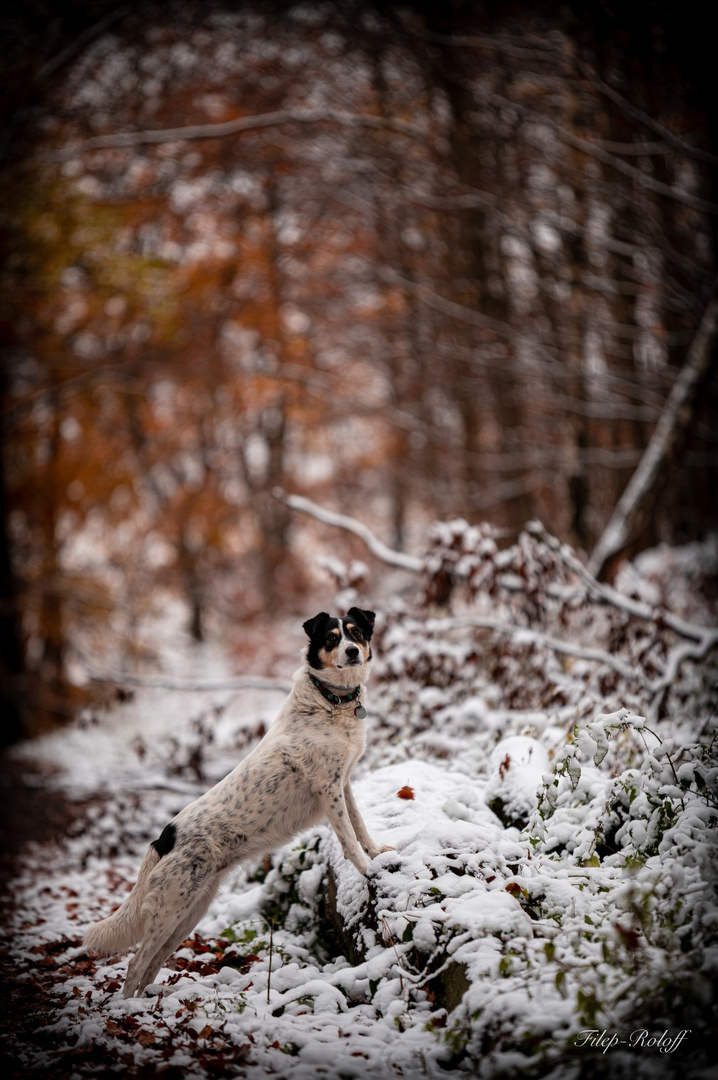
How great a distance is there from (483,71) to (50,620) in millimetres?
10871

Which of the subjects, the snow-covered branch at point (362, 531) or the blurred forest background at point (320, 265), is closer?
the snow-covered branch at point (362, 531)

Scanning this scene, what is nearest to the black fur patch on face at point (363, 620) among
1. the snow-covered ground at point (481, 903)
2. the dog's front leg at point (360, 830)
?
the dog's front leg at point (360, 830)

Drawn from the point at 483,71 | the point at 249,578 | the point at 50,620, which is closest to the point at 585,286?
the point at 483,71

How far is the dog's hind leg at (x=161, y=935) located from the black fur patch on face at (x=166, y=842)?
0.84ft

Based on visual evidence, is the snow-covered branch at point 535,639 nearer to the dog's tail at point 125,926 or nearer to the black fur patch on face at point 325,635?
the black fur patch on face at point 325,635

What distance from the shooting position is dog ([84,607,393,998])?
3809mm

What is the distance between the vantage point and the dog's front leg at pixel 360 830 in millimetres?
4121

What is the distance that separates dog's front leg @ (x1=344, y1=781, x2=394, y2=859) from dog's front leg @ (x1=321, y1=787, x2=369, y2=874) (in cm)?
15

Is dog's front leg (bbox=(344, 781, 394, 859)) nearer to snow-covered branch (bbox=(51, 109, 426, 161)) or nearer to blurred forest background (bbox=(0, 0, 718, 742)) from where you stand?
blurred forest background (bbox=(0, 0, 718, 742))

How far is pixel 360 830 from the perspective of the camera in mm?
4148

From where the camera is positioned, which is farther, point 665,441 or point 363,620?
point 665,441

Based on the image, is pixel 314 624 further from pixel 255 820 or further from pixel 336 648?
pixel 255 820

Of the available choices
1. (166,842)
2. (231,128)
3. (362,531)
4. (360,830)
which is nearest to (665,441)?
(362,531)

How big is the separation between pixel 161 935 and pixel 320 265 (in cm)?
1626
